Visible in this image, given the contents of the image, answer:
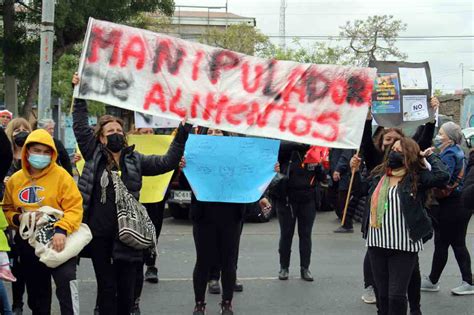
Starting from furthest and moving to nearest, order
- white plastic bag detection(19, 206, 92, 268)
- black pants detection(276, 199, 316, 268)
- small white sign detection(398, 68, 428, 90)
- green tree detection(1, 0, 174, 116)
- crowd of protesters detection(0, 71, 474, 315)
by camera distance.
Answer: green tree detection(1, 0, 174, 116)
black pants detection(276, 199, 316, 268)
small white sign detection(398, 68, 428, 90)
crowd of protesters detection(0, 71, 474, 315)
white plastic bag detection(19, 206, 92, 268)

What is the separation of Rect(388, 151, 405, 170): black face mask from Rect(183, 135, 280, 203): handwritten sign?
127cm

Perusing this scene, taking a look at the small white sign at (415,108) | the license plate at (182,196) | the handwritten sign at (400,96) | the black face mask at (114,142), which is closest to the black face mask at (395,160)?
the handwritten sign at (400,96)

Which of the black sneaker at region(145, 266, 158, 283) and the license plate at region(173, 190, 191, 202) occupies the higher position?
the license plate at region(173, 190, 191, 202)

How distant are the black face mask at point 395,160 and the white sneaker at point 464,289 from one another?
238 cm

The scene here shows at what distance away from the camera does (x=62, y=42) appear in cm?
1320

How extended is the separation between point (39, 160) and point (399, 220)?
2.63 meters

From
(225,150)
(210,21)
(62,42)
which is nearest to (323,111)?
(225,150)

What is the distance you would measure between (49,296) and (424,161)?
3.01m

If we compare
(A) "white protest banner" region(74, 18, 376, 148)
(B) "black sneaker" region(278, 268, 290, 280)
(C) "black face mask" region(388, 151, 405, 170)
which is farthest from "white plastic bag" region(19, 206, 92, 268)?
(B) "black sneaker" region(278, 268, 290, 280)

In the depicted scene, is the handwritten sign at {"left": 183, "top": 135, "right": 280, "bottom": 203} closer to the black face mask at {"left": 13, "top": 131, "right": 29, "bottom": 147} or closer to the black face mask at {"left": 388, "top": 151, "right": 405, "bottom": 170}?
the black face mask at {"left": 388, "top": 151, "right": 405, "bottom": 170}

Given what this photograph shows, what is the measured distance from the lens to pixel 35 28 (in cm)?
1291

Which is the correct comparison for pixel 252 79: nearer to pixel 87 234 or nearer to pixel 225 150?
pixel 225 150

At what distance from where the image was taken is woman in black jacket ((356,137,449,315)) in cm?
482

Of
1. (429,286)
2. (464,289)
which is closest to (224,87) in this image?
(429,286)
